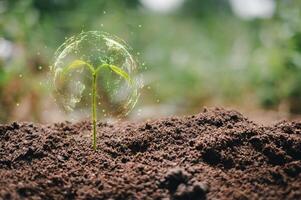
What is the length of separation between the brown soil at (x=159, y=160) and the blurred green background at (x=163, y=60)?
2.52ft

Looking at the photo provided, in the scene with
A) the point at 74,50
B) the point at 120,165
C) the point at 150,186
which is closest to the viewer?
the point at 150,186

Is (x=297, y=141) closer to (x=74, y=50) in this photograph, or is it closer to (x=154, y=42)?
(x=74, y=50)

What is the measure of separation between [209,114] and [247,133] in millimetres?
364

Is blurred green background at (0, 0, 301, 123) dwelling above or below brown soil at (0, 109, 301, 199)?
above

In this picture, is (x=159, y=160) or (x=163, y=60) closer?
(x=159, y=160)

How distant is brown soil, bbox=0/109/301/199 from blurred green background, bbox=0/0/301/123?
0.77 meters

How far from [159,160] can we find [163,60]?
542 cm

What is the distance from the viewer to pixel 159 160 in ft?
7.87

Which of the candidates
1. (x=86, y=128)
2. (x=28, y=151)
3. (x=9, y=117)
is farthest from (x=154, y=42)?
(x=28, y=151)

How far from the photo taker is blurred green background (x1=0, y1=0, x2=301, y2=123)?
4980mm

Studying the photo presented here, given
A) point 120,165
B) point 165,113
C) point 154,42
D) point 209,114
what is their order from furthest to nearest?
point 154,42
point 165,113
point 209,114
point 120,165

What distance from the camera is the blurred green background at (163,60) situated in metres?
4.98

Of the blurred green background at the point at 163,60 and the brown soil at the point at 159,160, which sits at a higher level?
the blurred green background at the point at 163,60

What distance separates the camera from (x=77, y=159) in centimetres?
247
